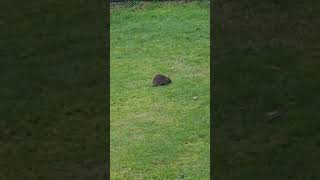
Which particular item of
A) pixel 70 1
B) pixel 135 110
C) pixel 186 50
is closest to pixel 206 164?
pixel 135 110

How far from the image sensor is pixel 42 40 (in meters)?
5.15

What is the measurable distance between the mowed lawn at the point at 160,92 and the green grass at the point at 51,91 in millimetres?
151

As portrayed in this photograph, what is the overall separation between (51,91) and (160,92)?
70cm

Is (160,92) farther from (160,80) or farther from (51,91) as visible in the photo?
(51,91)

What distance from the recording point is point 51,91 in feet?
14.3

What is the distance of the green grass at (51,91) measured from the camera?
11.7 ft

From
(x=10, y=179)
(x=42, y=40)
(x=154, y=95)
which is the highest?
(x=42, y=40)
